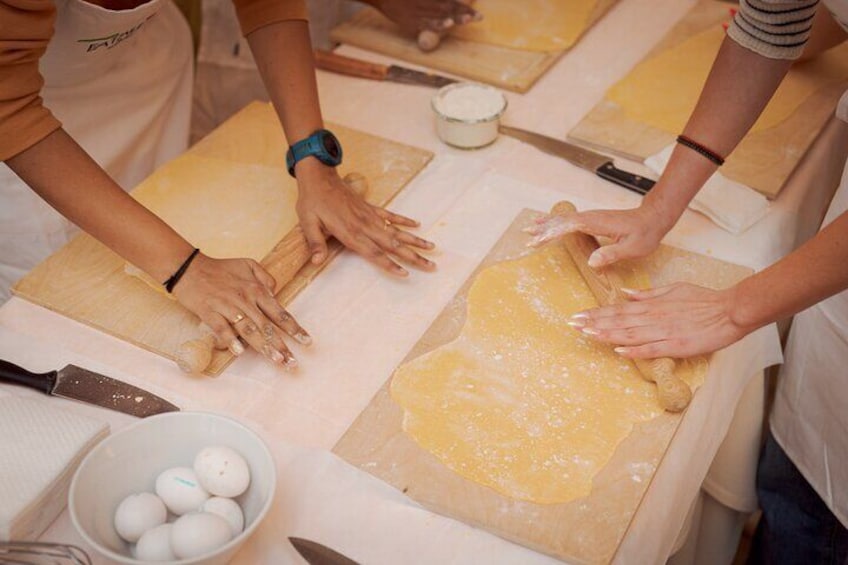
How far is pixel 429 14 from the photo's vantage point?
1.88 metres

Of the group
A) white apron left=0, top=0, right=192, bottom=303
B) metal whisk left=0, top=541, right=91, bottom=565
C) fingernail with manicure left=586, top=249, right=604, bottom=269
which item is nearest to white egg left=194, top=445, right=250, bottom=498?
metal whisk left=0, top=541, right=91, bottom=565

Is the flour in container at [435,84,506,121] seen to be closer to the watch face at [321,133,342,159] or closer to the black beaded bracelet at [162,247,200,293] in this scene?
the watch face at [321,133,342,159]

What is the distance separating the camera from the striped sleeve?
3.89 ft

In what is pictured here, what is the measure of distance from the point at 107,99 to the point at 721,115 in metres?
1.23

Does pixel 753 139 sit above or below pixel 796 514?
above

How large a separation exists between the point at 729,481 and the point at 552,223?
0.55 metres

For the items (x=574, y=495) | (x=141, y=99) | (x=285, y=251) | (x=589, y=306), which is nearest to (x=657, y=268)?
(x=589, y=306)

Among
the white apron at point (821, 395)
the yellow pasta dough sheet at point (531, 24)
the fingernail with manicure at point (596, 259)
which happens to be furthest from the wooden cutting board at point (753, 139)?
the fingernail with manicure at point (596, 259)

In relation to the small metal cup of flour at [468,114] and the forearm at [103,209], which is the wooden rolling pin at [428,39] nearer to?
the small metal cup of flour at [468,114]

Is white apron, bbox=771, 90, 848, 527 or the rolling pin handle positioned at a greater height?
the rolling pin handle

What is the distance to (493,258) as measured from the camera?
1.34 m

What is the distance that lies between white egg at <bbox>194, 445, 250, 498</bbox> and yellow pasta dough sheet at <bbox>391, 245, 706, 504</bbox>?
0.25m

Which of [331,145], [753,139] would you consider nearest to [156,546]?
[331,145]

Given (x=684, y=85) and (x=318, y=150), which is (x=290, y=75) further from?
(x=684, y=85)
